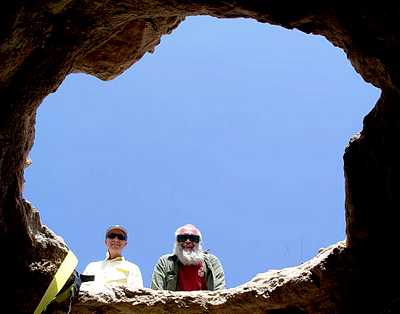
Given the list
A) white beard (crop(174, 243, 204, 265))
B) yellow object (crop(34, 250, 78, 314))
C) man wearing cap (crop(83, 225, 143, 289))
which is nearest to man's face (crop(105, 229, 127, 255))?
man wearing cap (crop(83, 225, 143, 289))

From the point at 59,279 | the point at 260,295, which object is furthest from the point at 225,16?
the point at 260,295

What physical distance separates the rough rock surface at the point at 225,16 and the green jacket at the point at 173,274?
1120 millimetres

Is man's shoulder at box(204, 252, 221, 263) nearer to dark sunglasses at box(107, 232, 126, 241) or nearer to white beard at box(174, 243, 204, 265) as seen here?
white beard at box(174, 243, 204, 265)

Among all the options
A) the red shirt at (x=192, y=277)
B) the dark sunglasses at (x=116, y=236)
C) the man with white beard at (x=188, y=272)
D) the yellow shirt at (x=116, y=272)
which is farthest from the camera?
the dark sunglasses at (x=116, y=236)

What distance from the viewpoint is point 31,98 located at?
5074mm

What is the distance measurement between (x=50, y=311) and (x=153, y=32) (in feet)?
11.1

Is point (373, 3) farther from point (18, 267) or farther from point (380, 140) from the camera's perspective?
point (18, 267)

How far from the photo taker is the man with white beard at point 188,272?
308 inches

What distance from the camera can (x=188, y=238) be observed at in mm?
8641

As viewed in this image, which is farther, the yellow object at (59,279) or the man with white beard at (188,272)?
the man with white beard at (188,272)

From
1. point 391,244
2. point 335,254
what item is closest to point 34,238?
point 335,254

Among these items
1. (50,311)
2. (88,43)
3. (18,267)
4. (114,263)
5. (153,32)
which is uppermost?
(153,32)

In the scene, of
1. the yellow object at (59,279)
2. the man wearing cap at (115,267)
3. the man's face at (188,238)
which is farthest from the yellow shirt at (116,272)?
the yellow object at (59,279)

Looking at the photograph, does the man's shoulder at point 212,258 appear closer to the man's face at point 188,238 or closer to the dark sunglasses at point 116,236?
the man's face at point 188,238
